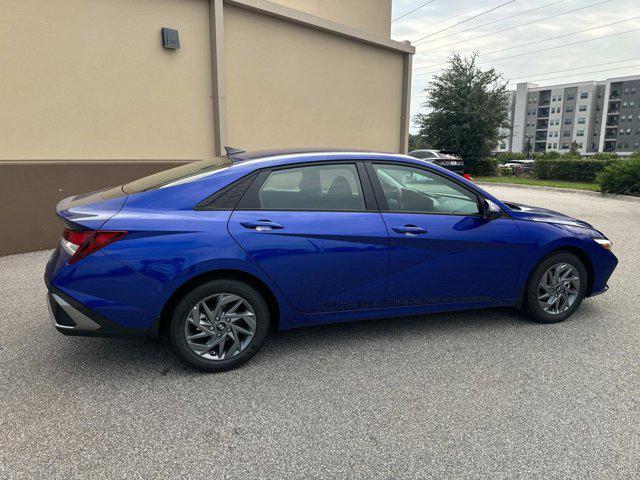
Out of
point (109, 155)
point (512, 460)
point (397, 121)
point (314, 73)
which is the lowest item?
point (512, 460)

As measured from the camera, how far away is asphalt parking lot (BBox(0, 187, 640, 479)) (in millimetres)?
2430

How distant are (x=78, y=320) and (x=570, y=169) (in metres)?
26.2

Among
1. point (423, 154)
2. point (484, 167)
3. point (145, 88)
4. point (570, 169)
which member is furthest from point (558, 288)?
point (484, 167)

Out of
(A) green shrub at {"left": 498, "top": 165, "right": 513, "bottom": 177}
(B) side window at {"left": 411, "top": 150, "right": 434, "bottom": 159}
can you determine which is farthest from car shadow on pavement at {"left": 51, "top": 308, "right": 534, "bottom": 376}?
(A) green shrub at {"left": 498, "top": 165, "right": 513, "bottom": 177}

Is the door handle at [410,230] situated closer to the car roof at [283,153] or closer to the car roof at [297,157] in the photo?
the car roof at [297,157]

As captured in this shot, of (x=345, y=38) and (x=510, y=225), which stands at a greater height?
(x=345, y=38)

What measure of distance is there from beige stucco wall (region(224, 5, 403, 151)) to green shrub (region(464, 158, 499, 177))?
18941 mm

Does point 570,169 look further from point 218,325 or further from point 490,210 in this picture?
point 218,325

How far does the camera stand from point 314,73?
10.4 m

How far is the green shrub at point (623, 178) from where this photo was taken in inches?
608

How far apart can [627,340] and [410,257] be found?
2036mm

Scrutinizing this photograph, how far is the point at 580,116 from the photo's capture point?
306 ft

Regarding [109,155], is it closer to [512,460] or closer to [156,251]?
[156,251]

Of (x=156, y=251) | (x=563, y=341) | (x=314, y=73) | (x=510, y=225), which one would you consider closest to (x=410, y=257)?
(x=510, y=225)
